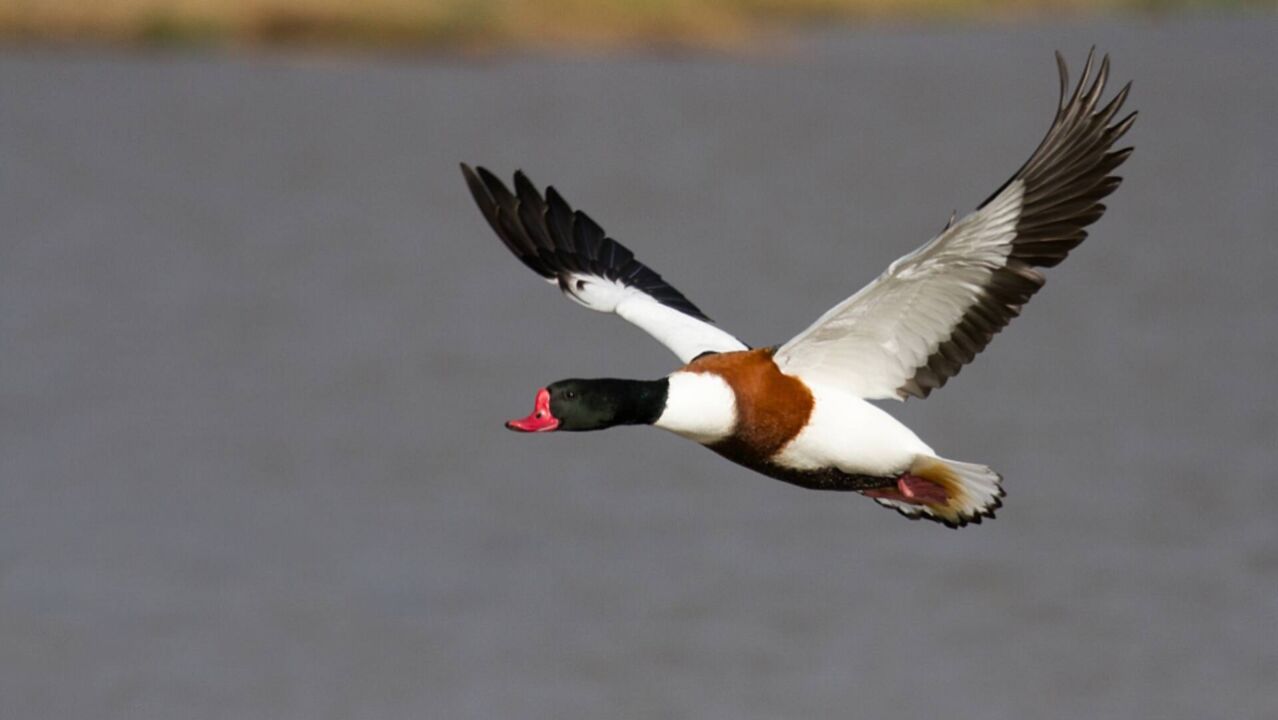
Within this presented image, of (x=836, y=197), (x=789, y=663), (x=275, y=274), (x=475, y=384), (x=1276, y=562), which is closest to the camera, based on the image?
(x=789, y=663)

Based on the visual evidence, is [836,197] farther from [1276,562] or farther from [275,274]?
[1276,562]

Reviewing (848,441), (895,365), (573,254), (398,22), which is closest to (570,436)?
(573,254)

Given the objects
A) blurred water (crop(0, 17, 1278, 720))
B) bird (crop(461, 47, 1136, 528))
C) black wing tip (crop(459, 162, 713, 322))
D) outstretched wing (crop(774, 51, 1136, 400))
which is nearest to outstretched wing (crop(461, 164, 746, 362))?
black wing tip (crop(459, 162, 713, 322))

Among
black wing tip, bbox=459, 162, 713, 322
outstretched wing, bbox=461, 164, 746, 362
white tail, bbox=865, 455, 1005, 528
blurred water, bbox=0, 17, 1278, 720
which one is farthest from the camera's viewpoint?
blurred water, bbox=0, 17, 1278, 720

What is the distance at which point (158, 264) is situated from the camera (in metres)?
18.8

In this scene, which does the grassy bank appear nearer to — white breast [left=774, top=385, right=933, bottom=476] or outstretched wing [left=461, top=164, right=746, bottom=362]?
outstretched wing [left=461, top=164, right=746, bottom=362]

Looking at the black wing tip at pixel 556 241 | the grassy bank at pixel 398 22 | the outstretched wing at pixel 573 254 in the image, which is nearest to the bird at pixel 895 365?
the outstretched wing at pixel 573 254

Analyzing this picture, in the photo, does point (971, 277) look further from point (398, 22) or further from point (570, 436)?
point (398, 22)

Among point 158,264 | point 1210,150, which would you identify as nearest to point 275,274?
point 158,264

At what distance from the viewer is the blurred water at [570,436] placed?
12.0 metres

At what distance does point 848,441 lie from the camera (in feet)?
20.6

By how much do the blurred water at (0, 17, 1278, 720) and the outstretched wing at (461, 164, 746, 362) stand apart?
166 inches

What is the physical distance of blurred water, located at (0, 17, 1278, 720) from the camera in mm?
12023

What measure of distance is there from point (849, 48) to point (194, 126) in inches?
326
